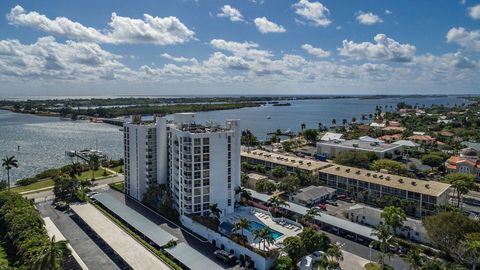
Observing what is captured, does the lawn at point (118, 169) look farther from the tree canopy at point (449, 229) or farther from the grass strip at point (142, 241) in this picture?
the tree canopy at point (449, 229)

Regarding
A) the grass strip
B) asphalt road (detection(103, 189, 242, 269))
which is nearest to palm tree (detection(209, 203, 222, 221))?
asphalt road (detection(103, 189, 242, 269))

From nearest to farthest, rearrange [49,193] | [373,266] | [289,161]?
[373,266] → [49,193] → [289,161]

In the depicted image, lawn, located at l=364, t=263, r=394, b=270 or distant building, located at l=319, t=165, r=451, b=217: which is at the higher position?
distant building, located at l=319, t=165, r=451, b=217

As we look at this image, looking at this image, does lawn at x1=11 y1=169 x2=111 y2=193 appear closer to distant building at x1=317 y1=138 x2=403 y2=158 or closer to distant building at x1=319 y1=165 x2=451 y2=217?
distant building at x1=319 y1=165 x2=451 y2=217

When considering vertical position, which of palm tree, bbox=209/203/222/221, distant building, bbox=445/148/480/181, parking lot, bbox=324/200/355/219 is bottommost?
parking lot, bbox=324/200/355/219

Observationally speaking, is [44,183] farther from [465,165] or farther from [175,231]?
[465,165]

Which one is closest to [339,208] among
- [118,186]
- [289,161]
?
[289,161]
